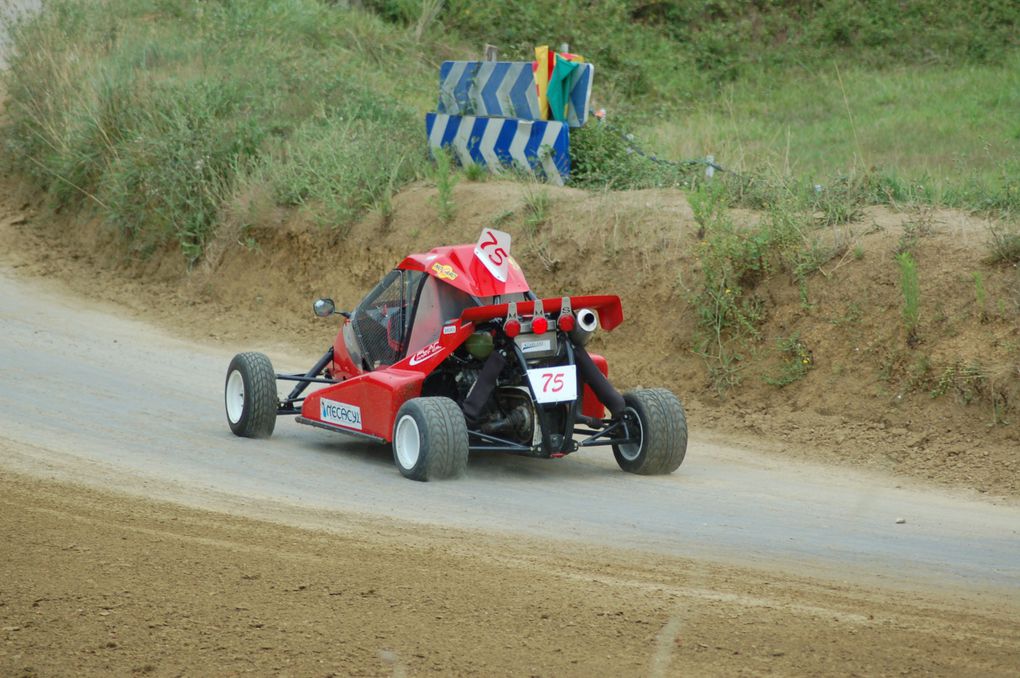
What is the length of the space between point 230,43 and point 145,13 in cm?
324

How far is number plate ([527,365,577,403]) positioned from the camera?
825 cm

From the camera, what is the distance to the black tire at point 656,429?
338 inches

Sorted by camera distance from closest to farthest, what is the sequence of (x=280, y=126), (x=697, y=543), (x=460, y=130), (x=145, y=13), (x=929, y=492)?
(x=697, y=543), (x=929, y=492), (x=460, y=130), (x=280, y=126), (x=145, y=13)

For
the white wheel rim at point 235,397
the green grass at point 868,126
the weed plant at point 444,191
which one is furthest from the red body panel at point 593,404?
the weed plant at point 444,191

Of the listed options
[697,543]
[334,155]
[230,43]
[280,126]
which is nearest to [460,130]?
[334,155]

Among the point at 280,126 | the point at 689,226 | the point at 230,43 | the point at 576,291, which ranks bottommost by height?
the point at 576,291

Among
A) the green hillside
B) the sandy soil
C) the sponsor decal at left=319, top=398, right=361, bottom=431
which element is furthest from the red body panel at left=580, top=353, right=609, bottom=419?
the green hillside

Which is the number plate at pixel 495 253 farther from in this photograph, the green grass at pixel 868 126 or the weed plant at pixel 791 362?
the green grass at pixel 868 126

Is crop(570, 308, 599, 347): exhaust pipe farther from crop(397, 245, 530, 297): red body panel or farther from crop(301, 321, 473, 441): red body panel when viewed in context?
crop(301, 321, 473, 441): red body panel

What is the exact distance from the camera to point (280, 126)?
1672 cm

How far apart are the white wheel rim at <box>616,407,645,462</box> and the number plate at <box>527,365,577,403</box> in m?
0.60

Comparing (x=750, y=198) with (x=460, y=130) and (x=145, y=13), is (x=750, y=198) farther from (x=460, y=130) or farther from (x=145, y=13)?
(x=145, y=13)

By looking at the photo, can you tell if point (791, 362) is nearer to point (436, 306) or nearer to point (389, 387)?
point (436, 306)

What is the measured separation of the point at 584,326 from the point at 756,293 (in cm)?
344
